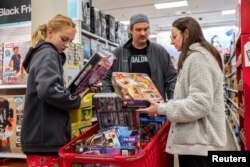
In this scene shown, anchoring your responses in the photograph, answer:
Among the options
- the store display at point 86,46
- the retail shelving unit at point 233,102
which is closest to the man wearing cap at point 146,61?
the store display at point 86,46

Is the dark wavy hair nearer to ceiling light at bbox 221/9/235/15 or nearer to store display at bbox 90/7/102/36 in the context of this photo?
store display at bbox 90/7/102/36

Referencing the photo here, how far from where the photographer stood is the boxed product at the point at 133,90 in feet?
5.18

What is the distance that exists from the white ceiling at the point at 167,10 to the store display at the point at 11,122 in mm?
8716

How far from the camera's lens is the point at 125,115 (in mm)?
1751

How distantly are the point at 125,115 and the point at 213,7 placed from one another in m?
11.7

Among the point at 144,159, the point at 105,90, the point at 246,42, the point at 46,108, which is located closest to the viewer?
the point at 144,159

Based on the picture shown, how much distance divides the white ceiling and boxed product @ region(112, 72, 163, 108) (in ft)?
32.2

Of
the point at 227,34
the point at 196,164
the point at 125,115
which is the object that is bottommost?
the point at 196,164

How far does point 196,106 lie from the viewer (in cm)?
162

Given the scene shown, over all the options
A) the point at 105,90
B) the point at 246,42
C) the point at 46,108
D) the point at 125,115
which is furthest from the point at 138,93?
the point at 246,42

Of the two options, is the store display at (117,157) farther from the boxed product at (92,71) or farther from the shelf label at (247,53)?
the shelf label at (247,53)

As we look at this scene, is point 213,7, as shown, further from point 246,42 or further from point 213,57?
point 213,57

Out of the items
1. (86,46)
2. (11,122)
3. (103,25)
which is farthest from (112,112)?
(103,25)

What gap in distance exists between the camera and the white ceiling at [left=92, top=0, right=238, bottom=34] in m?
11.5
